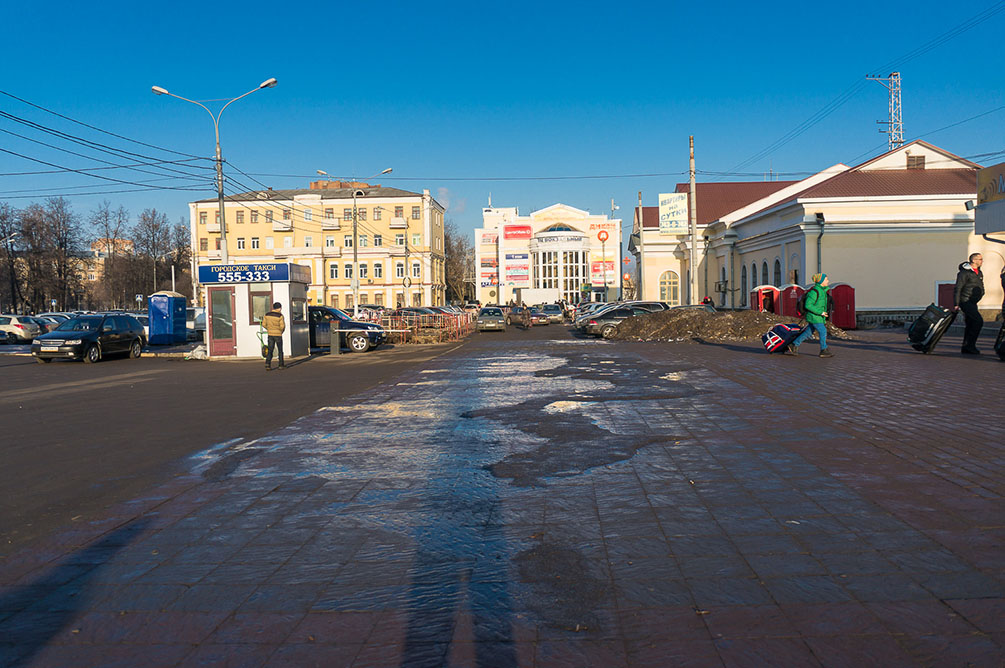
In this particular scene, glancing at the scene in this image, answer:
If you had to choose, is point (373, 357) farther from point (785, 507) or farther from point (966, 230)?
point (966, 230)

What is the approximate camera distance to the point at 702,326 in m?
28.8

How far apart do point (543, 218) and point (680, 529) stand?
90.9 meters

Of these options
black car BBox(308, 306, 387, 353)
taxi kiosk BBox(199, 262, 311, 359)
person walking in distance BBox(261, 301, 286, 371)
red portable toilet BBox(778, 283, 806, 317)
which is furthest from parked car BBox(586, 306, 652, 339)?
person walking in distance BBox(261, 301, 286, 371)

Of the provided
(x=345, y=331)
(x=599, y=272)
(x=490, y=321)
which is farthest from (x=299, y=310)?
(x=599, y=272)

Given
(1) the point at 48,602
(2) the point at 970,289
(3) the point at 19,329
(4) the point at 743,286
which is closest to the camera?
(1) the point at 48,602

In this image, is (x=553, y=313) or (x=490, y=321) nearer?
(x=490, y=321)

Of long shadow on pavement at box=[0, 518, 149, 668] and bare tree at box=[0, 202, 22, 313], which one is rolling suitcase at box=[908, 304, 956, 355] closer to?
long shadow on pavement at box=[0, 518, 149, 668]

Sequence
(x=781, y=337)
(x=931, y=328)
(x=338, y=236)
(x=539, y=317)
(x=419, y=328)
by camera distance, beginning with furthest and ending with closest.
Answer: (x=338, y=236) < (x=539, y=317) < (x=419, y=328) < (x=781, y=337) < (x=931, y=328)

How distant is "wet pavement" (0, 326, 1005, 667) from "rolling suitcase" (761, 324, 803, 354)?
9.34 metres

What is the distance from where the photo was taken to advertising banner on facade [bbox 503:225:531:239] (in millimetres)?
92000

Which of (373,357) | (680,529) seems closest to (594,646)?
(680,529)

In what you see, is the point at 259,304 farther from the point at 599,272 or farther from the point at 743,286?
the point at 599,272

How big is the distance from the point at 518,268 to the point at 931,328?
75175 millimetres

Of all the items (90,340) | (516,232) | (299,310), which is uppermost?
(516,232)
